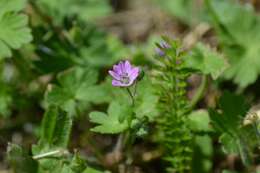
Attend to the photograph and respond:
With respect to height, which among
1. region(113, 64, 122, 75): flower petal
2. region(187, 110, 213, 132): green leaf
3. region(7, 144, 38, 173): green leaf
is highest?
region(113, 64, 122, 75): flower petal

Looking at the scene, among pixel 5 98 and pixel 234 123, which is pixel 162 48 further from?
pixel 5 98

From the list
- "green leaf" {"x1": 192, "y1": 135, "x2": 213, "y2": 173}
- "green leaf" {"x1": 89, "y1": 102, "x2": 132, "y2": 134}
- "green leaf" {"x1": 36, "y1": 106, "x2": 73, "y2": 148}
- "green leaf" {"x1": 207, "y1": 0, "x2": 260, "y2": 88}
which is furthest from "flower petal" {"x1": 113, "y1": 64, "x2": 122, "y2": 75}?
"green leaf" {"x1": 207, "y1": 0, "x2": 260, "y2": 88}

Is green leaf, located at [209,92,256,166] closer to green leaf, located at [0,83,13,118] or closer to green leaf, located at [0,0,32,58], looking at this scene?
green leaf, located at [0,0,32,58]

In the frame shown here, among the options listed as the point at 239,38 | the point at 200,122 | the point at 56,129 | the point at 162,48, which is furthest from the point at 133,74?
the point at 239,38

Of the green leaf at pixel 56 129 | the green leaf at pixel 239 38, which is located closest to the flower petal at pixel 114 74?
the green leaf at pixel 56 129

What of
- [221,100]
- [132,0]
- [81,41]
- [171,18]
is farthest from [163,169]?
[132,0]

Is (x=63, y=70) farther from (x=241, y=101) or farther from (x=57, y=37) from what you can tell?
(x=241, y=101)
